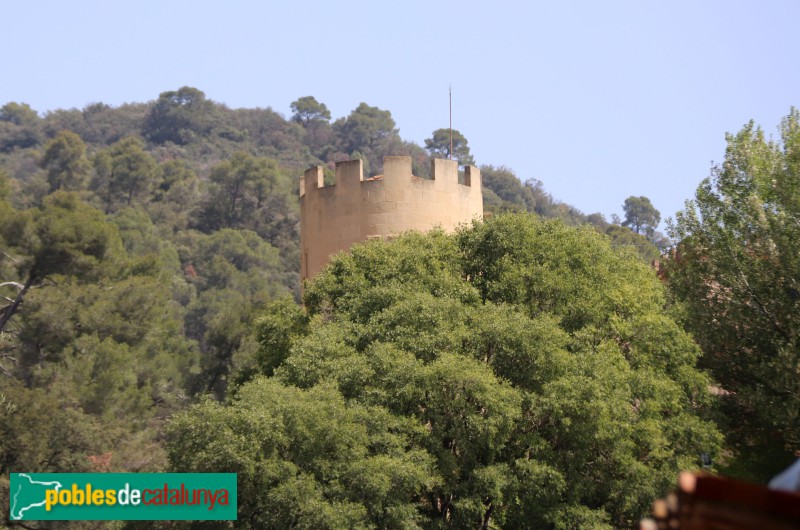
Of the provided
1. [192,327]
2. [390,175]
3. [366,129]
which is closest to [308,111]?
[366,129]

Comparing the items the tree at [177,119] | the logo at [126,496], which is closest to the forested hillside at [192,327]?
the logo at [126,496]

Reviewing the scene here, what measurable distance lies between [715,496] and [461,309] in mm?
18661

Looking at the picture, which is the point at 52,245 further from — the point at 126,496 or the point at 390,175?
the point at 126,496

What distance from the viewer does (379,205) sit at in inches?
1190

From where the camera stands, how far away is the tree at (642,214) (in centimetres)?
12838

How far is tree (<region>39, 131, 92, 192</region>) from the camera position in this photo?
352ft

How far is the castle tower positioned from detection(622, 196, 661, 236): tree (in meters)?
99.4

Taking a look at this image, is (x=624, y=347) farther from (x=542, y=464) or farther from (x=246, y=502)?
(x=246, y=502)

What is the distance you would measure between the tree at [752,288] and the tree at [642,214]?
104189 millimetres

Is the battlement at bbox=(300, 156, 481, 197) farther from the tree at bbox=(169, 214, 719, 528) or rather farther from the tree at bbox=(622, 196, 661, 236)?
the tree at bbox=(622, 196, 661, 236)

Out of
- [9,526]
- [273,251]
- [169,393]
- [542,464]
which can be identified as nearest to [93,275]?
[169,393]

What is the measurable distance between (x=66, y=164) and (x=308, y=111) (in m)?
77.6

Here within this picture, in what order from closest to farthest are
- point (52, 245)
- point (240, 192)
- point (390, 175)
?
point (390, 175) < point (52, 245) < point (240, 192)

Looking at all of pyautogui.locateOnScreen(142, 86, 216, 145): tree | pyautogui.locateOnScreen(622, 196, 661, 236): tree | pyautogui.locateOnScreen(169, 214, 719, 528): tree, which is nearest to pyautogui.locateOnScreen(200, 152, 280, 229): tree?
pyautogui.locateOnScreen(622, 196, 661, 236): tree
